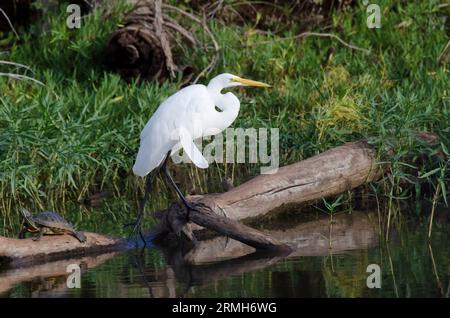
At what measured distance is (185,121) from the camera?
859cm

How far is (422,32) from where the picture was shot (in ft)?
45.0

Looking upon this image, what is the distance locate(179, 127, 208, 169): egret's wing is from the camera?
8.12m

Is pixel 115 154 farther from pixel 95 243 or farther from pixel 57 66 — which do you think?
pixel 57 66

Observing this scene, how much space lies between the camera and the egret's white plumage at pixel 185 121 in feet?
27.9

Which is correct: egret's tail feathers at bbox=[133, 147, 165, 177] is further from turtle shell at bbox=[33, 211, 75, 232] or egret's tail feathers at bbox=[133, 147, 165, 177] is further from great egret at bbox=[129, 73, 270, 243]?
Answer: turtle shell at bbox=[33, 211, 75, 232]

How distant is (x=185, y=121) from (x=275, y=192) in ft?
3.18

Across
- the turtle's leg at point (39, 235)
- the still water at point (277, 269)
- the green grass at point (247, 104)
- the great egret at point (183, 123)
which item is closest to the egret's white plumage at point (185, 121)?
the great egret at point (183, 123)

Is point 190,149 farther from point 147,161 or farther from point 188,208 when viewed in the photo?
point 188,208

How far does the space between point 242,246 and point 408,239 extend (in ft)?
4.30

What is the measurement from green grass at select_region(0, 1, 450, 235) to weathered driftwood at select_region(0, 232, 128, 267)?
1068 mm

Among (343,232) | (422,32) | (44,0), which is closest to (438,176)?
(343,232)

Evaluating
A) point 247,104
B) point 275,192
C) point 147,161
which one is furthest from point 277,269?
point 247,104

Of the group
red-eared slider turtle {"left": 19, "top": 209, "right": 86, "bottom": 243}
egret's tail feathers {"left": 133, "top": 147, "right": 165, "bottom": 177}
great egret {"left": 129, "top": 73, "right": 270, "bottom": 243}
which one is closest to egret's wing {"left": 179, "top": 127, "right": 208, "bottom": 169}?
great egret {"left": 129, "top": 73, "right": 270, "bottom": 243}

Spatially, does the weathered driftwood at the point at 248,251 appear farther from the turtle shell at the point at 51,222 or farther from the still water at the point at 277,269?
the turtle shell at the point at 51,222
